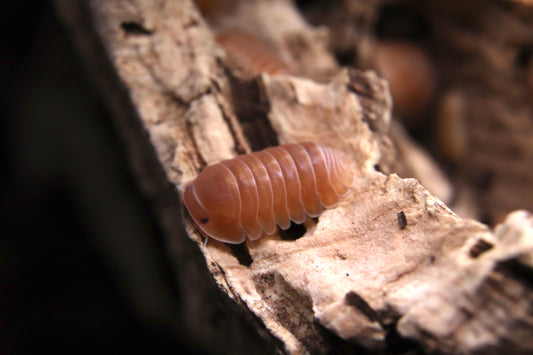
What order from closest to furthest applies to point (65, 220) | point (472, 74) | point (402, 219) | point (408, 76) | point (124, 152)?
Result: point (402, 219), point (124, 152), point (472, 74), point (408, 76), point (65, 220)

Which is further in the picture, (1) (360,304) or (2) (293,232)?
(2) (293,232)

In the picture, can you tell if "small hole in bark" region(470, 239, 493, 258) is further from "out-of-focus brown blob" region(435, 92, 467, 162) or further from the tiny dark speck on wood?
"out-of-focus brown blob" region(435, 92, 467, 162)

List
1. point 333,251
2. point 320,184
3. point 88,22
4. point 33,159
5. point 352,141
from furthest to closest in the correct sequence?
1. point 33,159
2. point 88,22
3. point 352,141
4. point 320,184
5. point 333,251

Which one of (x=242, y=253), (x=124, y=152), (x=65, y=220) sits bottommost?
(x=65, y=220)

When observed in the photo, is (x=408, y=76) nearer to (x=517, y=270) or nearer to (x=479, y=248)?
(x=479, y=248)

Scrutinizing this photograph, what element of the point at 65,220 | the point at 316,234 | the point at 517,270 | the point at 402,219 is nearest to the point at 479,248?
the point at 517,270

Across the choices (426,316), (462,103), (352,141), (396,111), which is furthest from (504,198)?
(426,316)

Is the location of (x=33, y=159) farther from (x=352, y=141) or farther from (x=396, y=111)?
(x=396, y=111)

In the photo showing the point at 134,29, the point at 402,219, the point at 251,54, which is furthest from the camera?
the point at 251,54
